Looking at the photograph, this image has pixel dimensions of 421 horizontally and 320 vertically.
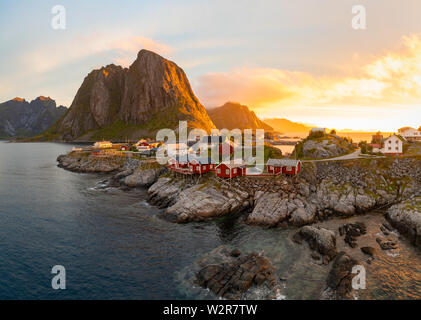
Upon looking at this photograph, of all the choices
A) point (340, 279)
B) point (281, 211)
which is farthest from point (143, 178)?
point (340, 279)

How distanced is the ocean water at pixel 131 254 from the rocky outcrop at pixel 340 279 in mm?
912

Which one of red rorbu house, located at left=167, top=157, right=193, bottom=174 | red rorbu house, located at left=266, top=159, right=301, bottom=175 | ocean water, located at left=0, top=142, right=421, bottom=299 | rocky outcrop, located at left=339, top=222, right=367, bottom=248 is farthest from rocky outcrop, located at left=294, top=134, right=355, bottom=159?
red rorbu house, located at left=167, top=157, right=193, bottom=174

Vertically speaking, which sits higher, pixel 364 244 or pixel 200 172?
pixel 200 172

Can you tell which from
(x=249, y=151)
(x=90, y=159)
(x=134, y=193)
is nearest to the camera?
(x=134, y=193)

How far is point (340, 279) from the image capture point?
24125mm

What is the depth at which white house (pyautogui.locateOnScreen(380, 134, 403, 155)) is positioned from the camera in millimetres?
58969

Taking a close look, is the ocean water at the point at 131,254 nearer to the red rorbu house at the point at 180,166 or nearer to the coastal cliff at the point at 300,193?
→ the coastal cliff at the point at 300,193

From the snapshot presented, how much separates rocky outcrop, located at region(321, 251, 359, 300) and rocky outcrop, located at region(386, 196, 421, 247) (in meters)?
13.7

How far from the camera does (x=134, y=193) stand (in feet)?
202

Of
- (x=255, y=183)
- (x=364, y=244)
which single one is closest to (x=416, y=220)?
(x=364, y=244)

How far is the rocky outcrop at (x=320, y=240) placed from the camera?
2942 centimetres

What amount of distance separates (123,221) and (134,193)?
19.7 metres

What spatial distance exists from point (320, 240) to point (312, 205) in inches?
543
